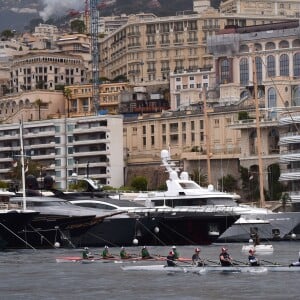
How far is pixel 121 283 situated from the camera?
90.4 m

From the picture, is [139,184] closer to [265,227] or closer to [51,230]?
[265,227]

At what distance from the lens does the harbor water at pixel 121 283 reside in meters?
83.2

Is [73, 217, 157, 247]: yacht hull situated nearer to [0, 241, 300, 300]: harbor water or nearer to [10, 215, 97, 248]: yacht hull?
[10, 215, 97, 248]: yacht hull

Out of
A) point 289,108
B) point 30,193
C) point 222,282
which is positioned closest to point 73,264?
point 222,282

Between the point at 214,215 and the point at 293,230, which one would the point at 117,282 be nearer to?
the point at 214,215

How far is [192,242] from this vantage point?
126375mm

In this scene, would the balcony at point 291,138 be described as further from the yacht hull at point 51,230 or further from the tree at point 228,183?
the yacht hull at point 51,230

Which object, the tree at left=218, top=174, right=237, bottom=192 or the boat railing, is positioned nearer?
the boat railing

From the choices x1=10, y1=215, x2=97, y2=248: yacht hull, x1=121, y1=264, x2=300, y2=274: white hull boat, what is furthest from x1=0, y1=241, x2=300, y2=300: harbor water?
x1=10, y1=215, x2=97, y2=248: yacht hull

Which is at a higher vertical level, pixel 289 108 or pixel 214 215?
pixel 289 108

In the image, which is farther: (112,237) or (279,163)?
(279,163)

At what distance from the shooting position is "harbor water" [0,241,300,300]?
8319 centimetres

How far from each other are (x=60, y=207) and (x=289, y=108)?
79.8 meters

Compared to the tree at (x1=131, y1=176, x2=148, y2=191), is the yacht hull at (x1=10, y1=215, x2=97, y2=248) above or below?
below
